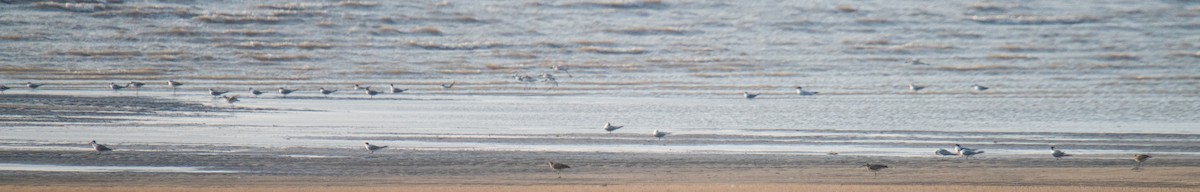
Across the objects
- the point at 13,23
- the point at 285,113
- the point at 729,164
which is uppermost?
the point at 13,23

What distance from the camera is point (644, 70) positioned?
20391 mm

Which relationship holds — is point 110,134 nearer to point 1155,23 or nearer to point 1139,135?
point 1139,135

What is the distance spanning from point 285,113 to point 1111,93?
11024 mm

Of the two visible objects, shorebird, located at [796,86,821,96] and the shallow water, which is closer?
the shallow water

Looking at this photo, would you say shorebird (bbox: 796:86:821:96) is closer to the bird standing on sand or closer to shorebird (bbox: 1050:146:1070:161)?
shorebird (bbox: 1050:146:1070:161)

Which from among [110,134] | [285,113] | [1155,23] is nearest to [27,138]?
[110,134]

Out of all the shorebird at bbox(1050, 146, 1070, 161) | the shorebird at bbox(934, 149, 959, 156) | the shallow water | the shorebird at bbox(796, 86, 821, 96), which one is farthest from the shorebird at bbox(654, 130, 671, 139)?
the shorebird at bbox(796, 86, 821, 96)

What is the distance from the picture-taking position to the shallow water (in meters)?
14.1

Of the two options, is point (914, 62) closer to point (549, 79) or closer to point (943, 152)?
point (549, 79)

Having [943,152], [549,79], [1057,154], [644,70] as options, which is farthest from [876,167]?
[644,70]

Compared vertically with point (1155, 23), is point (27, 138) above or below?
below

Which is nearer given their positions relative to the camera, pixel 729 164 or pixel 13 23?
pixel 729 164

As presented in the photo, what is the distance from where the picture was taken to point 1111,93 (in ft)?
59.8

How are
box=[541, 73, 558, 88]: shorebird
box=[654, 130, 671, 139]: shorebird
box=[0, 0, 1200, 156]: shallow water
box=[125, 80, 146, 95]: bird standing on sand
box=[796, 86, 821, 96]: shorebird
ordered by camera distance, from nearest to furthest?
box=[654, 130, 671, 139]: shorebird < box=[0, 0, 1200, 156]: shallow water < box=[796, 86, 821, 96]: shorebird < box=[125, 80, 146, 95]: bird standing on sand < box=[541, 73, 558, 88]: shorebird
